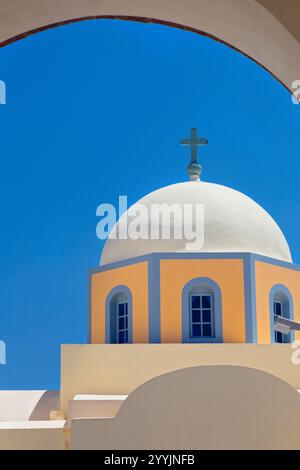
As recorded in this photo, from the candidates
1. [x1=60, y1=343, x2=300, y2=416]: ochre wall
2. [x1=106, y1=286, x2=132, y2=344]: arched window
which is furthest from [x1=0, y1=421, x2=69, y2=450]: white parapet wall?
[x1=106, y1=286, x2=132, y2=344]: arched window

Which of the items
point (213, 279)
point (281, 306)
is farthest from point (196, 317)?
point (281, 306)

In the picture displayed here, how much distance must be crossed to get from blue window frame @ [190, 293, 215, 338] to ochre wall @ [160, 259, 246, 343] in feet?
0.66

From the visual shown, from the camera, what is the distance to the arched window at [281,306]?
44.5 feet

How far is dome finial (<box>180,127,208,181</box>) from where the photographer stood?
1542cm

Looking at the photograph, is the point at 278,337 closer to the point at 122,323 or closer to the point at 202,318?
the point at 202,318

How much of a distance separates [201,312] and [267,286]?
4.26ft

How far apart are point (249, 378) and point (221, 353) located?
7.35ft

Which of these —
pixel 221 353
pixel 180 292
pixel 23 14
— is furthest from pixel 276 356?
pixel 23 14

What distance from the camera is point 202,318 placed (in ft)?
43.1

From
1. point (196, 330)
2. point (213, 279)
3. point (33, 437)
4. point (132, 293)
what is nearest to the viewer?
point (33, 437)

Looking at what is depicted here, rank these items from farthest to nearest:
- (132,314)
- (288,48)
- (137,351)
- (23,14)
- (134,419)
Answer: (132,314) → (137,351) → (134,419) → (23,14) → (288,48)
